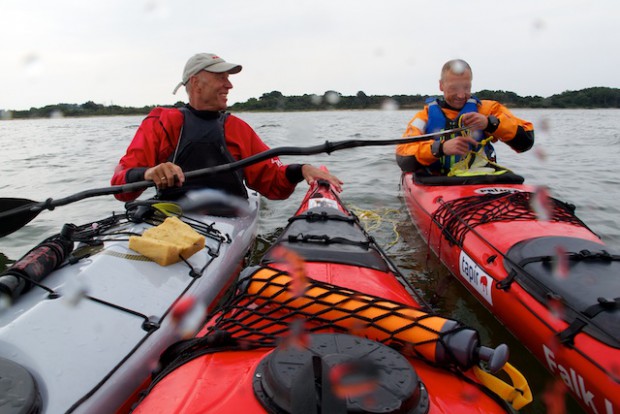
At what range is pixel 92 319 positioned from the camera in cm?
193

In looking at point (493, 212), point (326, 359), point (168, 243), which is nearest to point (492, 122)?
point (493, 212)

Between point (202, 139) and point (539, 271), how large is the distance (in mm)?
2648

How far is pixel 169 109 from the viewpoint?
12.1ft

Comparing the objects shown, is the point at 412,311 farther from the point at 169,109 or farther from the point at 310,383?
the point at 169,109

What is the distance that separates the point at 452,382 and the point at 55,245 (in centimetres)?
218

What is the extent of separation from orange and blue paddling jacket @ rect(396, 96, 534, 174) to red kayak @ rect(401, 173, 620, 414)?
44 centimetres

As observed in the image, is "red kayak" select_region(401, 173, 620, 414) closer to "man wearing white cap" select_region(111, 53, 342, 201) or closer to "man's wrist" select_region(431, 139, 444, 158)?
"man's wrist" select_region(431, 139, 444, 158)

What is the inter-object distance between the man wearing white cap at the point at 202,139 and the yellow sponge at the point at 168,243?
2.33ft

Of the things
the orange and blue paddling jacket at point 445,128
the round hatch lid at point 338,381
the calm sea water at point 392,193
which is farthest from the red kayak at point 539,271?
the round hatch lid at point 338,381

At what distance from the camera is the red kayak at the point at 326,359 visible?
1168mm

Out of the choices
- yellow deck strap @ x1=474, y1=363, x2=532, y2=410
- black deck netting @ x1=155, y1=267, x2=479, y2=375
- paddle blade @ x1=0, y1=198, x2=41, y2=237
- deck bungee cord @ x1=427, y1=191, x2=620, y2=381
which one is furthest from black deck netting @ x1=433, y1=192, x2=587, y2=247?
paddle blade @ x1=0, y1=198, x2=41, y2=237

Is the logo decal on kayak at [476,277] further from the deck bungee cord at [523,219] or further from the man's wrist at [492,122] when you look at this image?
the man's wrist at [492,122]

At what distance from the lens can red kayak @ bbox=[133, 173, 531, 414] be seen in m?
1.17

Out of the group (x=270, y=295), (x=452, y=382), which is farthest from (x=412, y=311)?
(x=270, y=295)
